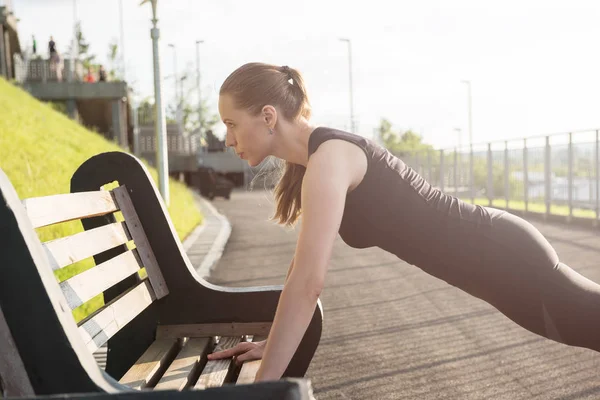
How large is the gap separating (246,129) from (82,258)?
0.71m

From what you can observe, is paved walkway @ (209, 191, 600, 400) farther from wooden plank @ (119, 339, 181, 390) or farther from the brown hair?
the brown hair

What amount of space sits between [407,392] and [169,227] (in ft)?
5.96

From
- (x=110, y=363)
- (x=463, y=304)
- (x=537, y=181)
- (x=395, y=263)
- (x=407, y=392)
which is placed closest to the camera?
(x=110, y=363)

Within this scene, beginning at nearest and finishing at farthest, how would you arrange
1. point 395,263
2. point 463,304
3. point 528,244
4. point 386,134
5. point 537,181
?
point 528,244 → point 463,304 → point 395,263 → point 537,181 → point 386,134

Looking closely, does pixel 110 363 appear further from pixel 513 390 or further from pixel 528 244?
pixel 513 390

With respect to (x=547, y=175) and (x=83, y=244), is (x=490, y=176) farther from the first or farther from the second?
(x=83, y=244)

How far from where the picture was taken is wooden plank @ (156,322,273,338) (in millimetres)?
3246

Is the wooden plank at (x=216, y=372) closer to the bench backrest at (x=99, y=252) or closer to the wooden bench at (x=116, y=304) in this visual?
the wooden bench at (x=116, y=304)

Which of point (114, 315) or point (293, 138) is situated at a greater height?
point (293, 138)

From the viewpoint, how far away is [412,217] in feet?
8.45

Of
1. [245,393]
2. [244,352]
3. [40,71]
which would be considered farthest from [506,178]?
[40,71]

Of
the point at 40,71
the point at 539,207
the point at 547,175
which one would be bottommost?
the point at 539,207

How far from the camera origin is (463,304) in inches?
281

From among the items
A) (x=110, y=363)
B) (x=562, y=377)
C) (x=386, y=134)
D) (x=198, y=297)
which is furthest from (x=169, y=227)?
(x=386, y=134)
